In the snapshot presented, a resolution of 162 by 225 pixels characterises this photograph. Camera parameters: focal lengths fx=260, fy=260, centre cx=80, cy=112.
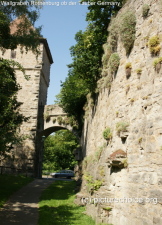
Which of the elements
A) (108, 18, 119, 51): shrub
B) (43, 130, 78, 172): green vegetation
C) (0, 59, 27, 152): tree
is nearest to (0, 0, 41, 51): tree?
(0, 59, 27, 152): tree

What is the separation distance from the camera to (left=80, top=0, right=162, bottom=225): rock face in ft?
19.6

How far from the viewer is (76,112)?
2014cm

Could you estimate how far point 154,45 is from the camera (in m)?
6.69

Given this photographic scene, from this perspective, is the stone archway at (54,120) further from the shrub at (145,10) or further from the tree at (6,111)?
the shrub at (145,10)

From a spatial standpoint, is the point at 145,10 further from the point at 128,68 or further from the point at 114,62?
the point at 114,62

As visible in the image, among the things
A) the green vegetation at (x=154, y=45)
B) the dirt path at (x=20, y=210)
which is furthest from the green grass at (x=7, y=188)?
the green vegetation at (x=154, y=45)

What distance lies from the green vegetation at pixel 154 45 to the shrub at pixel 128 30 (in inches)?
43.2

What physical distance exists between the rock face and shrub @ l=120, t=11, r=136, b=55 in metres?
0.15

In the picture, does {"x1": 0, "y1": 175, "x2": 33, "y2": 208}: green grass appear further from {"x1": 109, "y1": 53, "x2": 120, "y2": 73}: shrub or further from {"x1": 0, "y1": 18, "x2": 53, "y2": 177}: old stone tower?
{"x1": 109, "y1": 53, "x2": 120, "y2": 73}: shrub

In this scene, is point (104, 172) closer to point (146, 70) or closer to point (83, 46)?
point (146, 70)

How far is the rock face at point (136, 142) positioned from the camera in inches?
236

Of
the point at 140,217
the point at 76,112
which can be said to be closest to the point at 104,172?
the point at 140,217

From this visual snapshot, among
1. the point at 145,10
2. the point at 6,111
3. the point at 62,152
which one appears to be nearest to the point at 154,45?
the point at 145,10

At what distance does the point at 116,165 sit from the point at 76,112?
42.4ft
